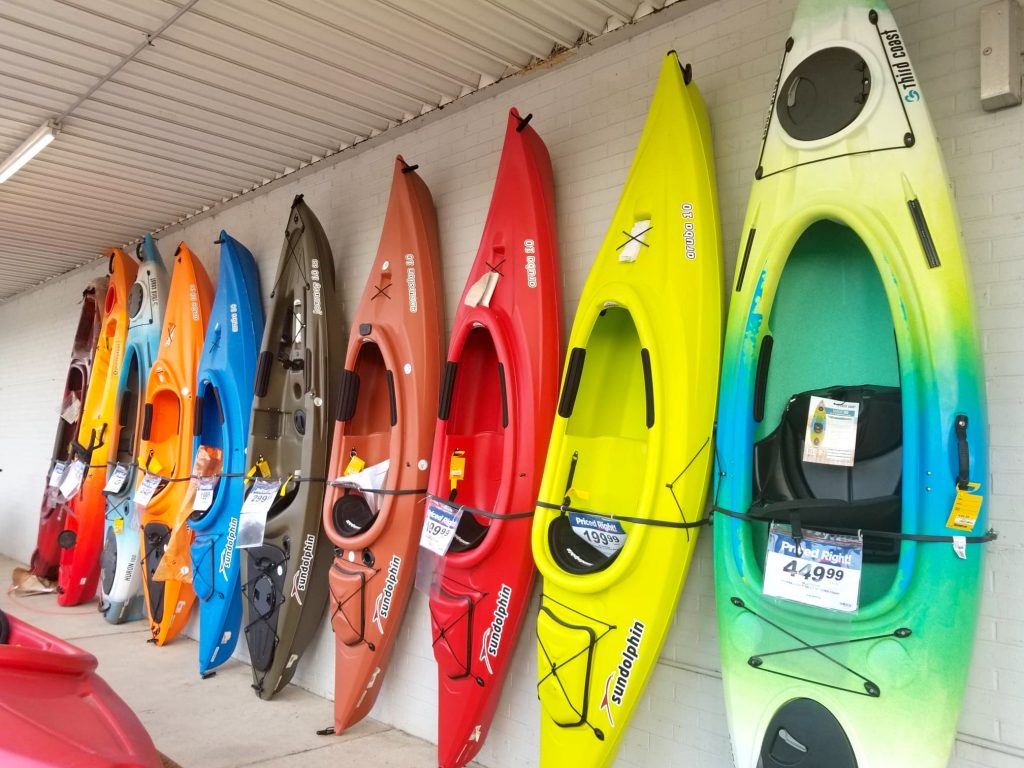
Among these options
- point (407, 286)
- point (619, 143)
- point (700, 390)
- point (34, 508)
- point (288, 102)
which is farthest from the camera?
point (34, 508)

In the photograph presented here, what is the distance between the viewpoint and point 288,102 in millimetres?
3430

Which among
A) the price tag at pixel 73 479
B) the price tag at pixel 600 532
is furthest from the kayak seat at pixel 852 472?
the price tag at pixel 73 479

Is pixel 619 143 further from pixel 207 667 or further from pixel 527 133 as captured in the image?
pixel 207 667

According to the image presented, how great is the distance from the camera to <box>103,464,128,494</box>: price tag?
457 cm

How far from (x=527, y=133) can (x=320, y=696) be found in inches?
104

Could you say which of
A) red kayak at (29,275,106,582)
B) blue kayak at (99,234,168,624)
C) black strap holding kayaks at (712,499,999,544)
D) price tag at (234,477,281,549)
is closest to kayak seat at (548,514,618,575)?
black strap holding kayaks at (712,499,999,544)

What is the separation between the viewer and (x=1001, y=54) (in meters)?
1.78

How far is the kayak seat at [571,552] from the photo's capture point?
218cm

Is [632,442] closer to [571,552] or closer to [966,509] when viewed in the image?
[571,552]

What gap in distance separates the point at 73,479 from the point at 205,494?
189 centimetres

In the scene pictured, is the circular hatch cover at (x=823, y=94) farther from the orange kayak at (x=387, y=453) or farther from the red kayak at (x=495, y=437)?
the orange kayak at (x=387, y=453)

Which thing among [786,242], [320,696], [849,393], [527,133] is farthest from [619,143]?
[320,696]

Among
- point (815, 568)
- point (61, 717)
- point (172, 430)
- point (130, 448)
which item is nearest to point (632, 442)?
point (815, 568)

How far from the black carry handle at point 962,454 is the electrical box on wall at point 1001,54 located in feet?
2.60
